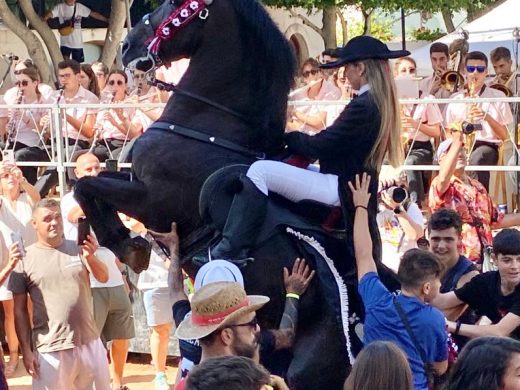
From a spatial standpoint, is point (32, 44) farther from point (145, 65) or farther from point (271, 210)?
point (271, 210)

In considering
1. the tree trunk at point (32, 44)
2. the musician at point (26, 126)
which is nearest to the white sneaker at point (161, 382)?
the musician at point (26, 126)

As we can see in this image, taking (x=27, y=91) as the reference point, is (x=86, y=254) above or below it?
below

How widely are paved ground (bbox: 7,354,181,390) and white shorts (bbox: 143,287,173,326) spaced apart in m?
0.81

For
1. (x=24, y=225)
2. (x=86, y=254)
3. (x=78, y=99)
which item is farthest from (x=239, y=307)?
(x=78, y=99)

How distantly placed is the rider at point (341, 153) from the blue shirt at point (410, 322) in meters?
0.42

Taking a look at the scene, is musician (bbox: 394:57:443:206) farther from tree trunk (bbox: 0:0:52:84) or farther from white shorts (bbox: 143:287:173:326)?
tree trunk (bbox: 0:0:52:84)

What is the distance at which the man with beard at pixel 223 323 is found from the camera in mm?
4719

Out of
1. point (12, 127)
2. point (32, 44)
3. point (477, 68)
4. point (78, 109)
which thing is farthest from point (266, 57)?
point (32, 44)

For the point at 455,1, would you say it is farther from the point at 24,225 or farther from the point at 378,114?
the point at 378,114

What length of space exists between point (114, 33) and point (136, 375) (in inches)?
482

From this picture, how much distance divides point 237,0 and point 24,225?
16.1 feet

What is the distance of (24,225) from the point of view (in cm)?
1056

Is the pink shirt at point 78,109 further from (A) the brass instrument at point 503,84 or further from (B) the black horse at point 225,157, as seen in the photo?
(B) the black horse at point 225,157

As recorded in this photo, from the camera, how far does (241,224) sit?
5738mm
